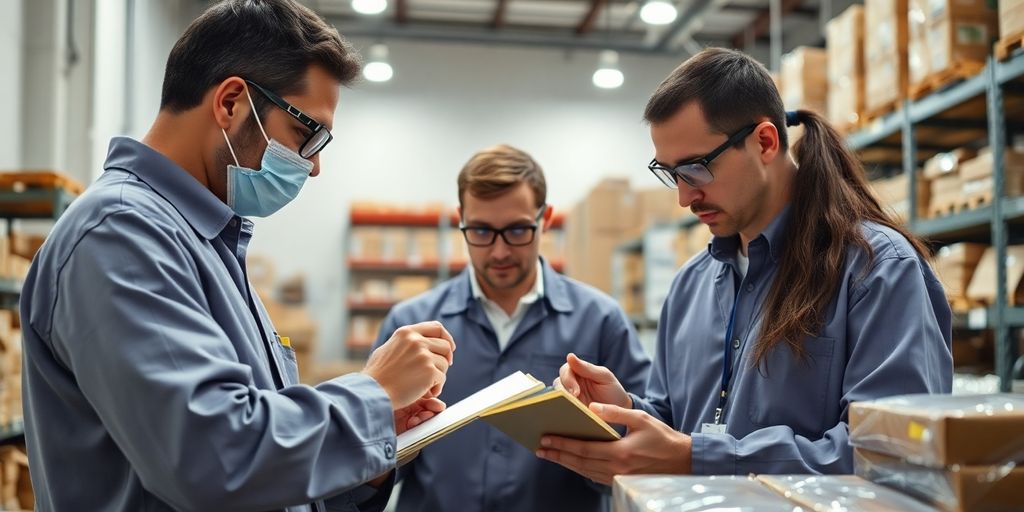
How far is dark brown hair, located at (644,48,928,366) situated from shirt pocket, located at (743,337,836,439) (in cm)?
3

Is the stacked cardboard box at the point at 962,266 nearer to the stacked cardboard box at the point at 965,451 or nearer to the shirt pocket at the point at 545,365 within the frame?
the shirt pocket at the point at 545,365

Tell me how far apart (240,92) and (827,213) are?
1.27 metres

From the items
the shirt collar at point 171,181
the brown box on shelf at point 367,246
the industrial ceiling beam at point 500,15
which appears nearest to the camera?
the shirt collar at point 171,181

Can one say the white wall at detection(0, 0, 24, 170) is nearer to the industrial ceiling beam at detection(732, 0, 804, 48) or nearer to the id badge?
the id badge

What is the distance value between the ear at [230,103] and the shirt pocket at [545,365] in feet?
4.55

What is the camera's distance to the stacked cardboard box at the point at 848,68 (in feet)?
16.0

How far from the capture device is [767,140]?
1.97m

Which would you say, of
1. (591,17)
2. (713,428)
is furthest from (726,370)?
(591,17)

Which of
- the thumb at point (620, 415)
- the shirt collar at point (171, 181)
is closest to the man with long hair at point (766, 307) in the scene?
the thumb at point (620, 415)

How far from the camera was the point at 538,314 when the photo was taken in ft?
9.08

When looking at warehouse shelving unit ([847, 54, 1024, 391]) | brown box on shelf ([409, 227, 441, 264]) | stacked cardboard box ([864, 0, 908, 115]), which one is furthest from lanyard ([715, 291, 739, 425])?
brown box on shelf ([409, 227, 441, 264])

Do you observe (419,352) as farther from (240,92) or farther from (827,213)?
(827,213)

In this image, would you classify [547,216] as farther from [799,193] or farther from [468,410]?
[468,410]

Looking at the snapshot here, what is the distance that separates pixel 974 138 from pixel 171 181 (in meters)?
4.78
